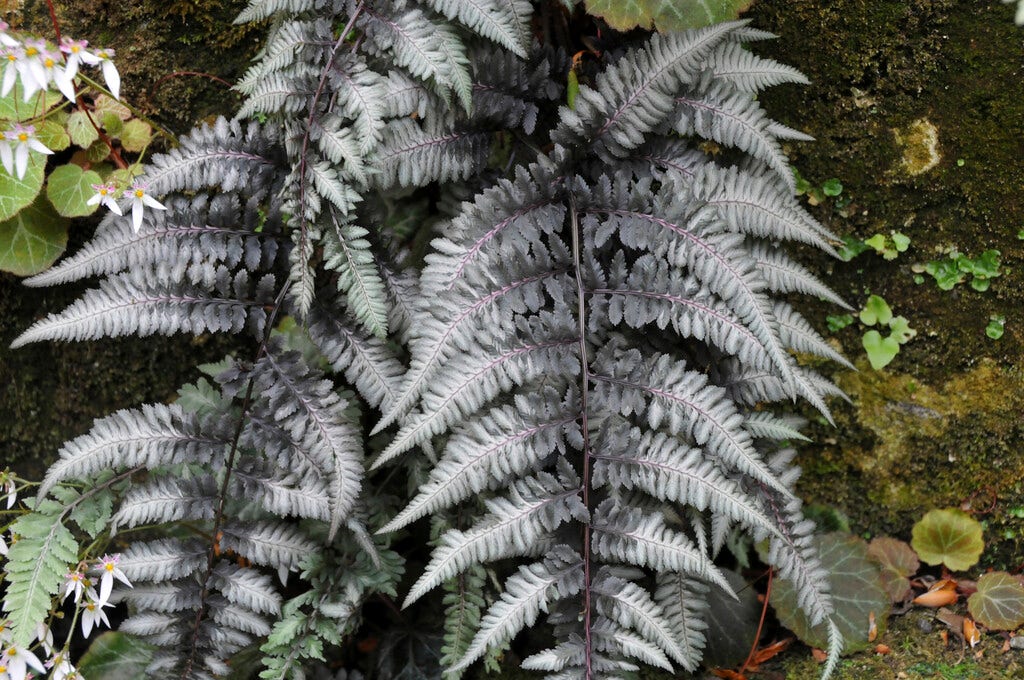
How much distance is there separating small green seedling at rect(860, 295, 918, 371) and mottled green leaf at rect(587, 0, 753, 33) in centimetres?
107

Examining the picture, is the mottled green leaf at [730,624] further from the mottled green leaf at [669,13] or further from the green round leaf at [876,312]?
the mottled green leaf at [669,13]

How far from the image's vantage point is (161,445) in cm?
218

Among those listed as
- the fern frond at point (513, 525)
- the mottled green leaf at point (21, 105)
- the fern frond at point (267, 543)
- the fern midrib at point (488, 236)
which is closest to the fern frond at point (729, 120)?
the fern midrib at point (488, 236)

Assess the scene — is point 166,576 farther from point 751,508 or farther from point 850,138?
point 850,138

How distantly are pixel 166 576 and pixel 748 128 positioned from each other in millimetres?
2026

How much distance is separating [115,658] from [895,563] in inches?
99.5

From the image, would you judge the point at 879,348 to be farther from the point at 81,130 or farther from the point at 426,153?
the point at 81,130

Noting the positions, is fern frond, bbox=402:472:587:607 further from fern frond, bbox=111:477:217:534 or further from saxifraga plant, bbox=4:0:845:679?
fern frond, bbox=111:477:217:534

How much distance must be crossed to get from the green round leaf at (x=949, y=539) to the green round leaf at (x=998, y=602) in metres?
0.08

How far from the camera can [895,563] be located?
261 centimetres

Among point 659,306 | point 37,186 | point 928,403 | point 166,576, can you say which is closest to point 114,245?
point 37,186

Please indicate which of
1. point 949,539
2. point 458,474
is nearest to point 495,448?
point 458,474

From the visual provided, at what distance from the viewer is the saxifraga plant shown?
1995mm

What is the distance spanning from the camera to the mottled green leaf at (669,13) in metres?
2.13
